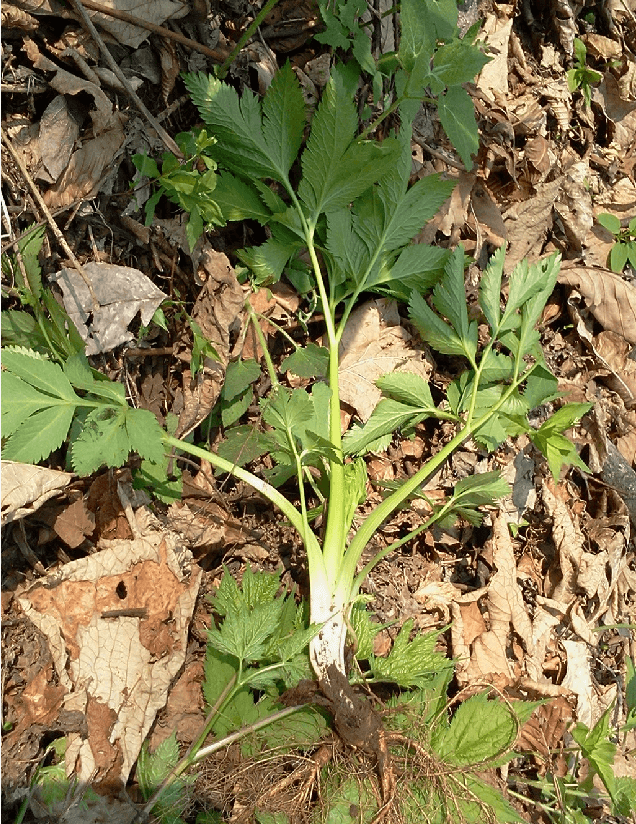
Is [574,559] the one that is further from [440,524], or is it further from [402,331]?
[402,331]

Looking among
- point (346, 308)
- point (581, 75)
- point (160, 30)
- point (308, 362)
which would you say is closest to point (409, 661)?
point (308, 362)

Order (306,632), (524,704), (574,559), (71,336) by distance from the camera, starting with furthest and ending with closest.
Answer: (574,559) → (524,704) → (306,632) → (71,336)

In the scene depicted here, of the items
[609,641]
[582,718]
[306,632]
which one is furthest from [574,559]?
[306,632]

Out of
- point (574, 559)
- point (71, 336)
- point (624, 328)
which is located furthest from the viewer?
point (624, 328)

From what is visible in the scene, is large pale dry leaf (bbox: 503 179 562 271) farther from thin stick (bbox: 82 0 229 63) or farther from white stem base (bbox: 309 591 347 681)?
white stem base (bbox: 309 591 347 681)

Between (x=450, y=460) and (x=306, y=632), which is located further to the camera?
(x=450, y=460)

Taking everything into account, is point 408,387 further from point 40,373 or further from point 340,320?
point 40,373

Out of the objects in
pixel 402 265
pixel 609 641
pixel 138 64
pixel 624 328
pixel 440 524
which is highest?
pixel 138 64
